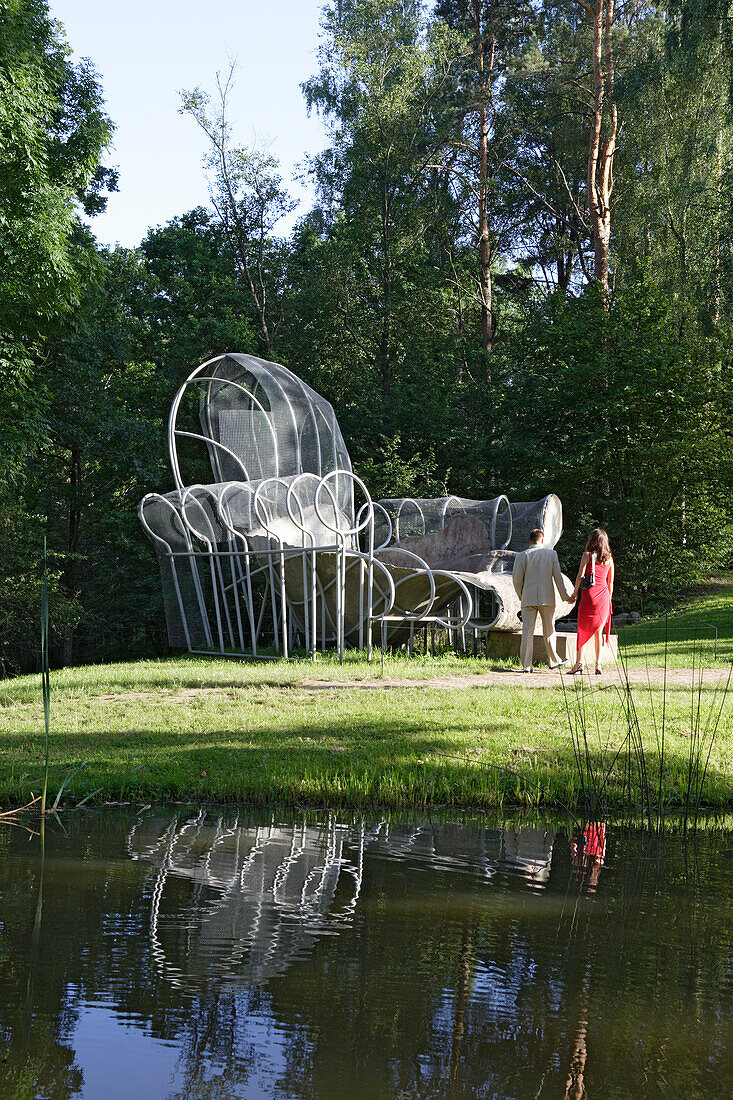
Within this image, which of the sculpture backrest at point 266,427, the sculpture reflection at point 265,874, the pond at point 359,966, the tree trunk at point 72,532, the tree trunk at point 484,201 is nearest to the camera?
the pond at point 359,966

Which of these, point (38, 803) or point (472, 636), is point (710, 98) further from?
point (38, 803)

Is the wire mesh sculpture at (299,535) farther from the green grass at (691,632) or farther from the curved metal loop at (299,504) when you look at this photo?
the green grass at (691,632)

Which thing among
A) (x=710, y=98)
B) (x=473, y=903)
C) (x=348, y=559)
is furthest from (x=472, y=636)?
(x=710, y=98)

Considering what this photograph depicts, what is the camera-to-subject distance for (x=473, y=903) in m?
3.36

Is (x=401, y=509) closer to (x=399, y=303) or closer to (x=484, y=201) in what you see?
(x=399, y=303)

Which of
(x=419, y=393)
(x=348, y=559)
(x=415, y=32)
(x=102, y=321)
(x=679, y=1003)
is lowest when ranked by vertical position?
(x=679, y=1003)

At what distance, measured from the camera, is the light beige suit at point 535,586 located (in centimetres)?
996

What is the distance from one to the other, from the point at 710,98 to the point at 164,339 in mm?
12635

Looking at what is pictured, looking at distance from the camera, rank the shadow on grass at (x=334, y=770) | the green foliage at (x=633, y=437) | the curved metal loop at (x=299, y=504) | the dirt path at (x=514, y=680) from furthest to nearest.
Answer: the green foliage at (x=633, y=437) < the curved metal loop at (x=299, y=504) < the dirt path at (x=514, y=680) < the shadow on grass at (x=334, y=770)

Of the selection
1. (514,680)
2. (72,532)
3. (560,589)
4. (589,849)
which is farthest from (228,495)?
(589,849)

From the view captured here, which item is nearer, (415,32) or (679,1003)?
(679,1003)

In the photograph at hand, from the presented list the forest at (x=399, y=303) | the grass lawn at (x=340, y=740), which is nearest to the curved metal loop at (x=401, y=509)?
the forest at (x=399, y=303)

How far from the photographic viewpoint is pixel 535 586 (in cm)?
1001

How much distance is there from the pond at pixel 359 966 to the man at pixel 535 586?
18.9ft
